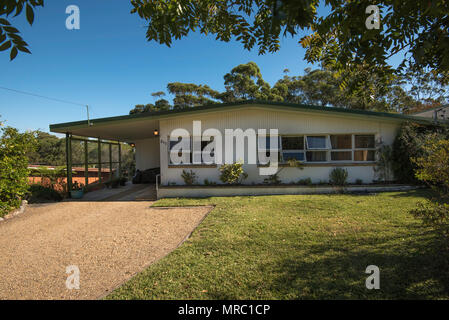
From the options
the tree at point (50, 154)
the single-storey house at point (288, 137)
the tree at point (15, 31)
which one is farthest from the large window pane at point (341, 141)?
the tree at point (50, 154)

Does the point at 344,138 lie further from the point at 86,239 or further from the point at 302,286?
the point at 86,239

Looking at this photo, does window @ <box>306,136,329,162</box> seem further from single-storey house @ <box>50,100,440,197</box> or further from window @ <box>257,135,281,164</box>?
window @ <box>257,135,281,164</box>

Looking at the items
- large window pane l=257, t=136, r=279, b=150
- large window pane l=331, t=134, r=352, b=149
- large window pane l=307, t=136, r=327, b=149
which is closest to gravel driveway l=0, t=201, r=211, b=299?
large window pane l=257, t=136, r=279, b=150

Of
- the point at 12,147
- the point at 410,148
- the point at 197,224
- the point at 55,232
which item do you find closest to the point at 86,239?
the point at 55,232

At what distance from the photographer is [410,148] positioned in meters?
7.70

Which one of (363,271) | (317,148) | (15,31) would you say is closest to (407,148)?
(317,148)

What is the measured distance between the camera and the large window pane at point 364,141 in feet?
27.7

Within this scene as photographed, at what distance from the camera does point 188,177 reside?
26.8 ft

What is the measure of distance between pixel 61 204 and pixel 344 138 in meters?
12.4

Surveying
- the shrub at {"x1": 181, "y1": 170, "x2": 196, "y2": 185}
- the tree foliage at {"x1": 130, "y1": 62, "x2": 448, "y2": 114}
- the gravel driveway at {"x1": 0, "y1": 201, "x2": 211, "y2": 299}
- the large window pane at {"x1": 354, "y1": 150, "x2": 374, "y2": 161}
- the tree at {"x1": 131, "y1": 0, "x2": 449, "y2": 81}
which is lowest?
the gravel driveway at {"x1": 0, "y1": 201, "x2": 211, "y2": 299}

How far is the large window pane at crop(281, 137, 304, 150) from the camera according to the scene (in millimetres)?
8438

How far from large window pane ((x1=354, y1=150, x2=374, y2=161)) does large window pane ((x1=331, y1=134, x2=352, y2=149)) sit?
506mm

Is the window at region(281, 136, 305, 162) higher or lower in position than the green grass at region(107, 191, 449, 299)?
higher

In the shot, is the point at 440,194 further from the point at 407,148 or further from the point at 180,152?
the point at 180,152
